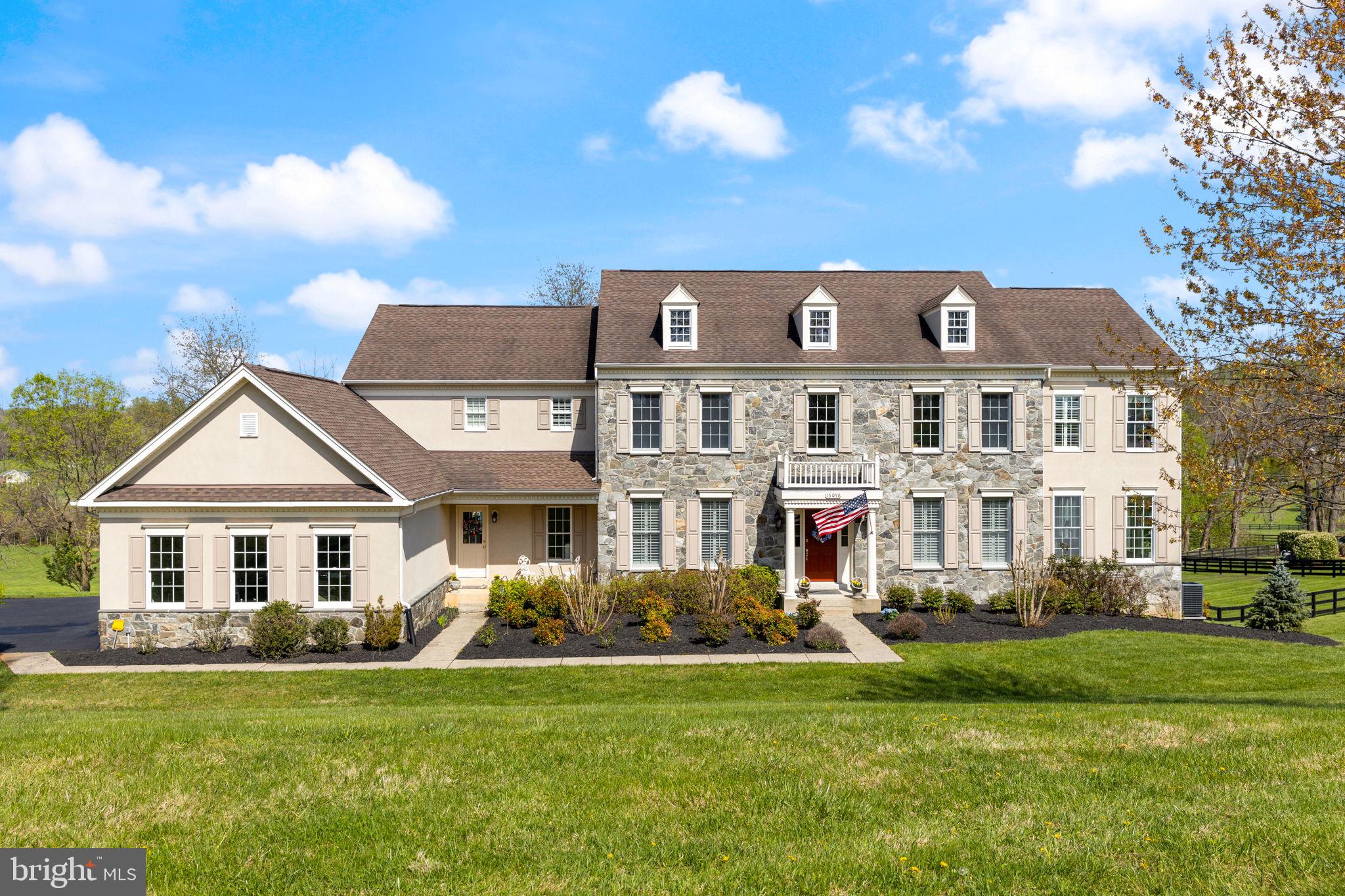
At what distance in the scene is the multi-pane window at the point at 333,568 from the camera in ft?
64.5

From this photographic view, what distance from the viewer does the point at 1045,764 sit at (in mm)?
8227

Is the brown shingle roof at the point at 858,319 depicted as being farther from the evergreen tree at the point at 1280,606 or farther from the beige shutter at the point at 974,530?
the evergreen tree at the point at 1280,606

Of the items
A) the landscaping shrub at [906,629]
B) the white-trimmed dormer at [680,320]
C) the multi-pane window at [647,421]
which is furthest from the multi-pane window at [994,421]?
the multi-pane window at [647,421]

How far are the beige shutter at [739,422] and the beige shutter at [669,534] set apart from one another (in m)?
2.64

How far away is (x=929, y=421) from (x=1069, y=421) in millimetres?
4768

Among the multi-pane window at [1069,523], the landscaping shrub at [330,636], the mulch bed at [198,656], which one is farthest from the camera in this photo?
the multi-pane window at [1069,523]

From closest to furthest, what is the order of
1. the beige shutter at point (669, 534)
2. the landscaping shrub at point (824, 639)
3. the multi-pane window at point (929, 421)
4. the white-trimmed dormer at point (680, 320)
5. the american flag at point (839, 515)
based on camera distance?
the landscaping shrub at point (824, 639) → the american flag at point (839, 515) → the beige shutter at point (669, 534) → the multi-pane window at point (929, 421) → the white-trimmed dormer at point (680, 320)

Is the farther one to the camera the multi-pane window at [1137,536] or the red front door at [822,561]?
the multi-pane window at [1137,536]

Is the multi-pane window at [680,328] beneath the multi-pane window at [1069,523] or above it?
above

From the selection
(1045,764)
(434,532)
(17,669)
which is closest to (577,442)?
(434,532)

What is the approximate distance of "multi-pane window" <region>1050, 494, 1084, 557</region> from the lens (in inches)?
999

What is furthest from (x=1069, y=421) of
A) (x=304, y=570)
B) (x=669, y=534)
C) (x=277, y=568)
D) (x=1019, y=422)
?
(x=277, y=568)

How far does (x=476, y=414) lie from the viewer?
26.6 metres

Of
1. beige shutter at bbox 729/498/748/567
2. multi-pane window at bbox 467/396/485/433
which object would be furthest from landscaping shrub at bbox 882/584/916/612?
multi-pane window at bbox 467/396/485/433
